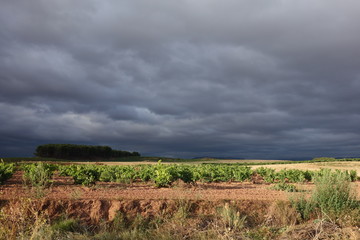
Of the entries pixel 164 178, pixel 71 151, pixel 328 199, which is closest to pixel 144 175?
pixel 164 178

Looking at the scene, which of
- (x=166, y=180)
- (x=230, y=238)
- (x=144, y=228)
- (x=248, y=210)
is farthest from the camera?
(x=166, y=180)

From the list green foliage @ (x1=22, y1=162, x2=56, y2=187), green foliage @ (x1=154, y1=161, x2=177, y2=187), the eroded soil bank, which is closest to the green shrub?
the eroded soil bank

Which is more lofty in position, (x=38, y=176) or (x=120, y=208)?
(x=38, y=176)

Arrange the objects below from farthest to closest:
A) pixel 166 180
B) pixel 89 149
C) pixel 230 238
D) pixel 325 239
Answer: pixel 89 149, pixel 166 180, pixel 325 239, pixel 230 238

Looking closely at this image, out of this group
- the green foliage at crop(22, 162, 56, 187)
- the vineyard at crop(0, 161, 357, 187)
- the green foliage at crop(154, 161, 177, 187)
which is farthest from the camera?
the green foliage at crop(154, 161, 177, 187)

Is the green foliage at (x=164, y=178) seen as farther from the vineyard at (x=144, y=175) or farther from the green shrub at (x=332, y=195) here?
the green shrub at (x=332, y=195)

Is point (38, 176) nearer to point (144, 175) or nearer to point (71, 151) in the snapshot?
point (144, 175)

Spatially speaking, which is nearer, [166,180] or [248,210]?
[248,210]

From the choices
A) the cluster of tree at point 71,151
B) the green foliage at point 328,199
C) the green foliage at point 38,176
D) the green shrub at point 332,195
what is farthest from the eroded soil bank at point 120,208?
the cluster of tree at point 71,151

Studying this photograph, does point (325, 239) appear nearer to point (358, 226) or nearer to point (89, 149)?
point (358, 226)

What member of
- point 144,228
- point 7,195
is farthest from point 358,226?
point 7,195

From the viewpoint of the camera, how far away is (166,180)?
16750mm

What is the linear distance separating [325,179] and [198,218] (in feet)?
15.2

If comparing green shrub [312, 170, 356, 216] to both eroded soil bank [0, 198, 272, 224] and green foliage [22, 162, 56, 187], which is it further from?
green foliage [22, 162, 56, 187]
